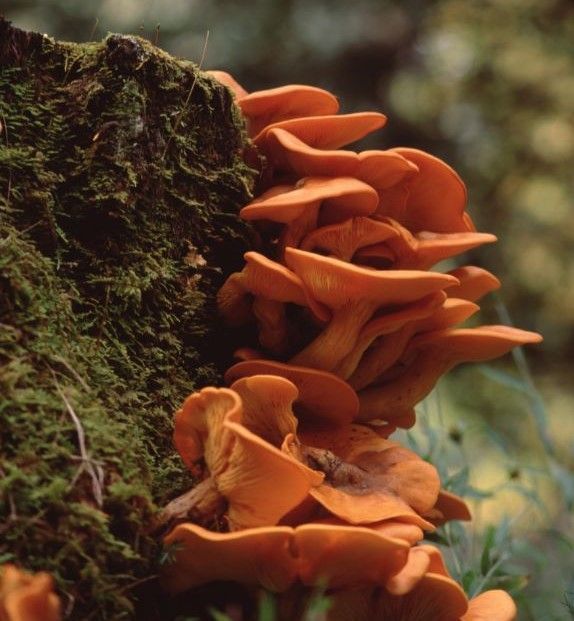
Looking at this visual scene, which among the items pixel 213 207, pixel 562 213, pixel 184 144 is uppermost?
pixel 184 144

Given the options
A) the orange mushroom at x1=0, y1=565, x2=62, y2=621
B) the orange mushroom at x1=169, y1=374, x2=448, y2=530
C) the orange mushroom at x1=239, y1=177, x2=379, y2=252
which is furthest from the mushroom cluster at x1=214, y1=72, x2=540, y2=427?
the orange mushroom at x1=0, y1=565, x2=62, y2=621

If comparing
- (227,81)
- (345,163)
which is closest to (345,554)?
(345,163)

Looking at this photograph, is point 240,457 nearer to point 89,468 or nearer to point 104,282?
point 89,468

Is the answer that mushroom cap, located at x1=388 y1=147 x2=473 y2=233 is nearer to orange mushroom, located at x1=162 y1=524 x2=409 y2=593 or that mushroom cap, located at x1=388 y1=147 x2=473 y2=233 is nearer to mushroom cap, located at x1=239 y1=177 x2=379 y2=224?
mushroom cap, located at x1=239 y1=177 x2=379 y2=224

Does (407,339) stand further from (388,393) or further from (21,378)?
(21,378)

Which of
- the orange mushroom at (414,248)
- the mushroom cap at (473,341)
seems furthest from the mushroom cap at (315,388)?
the orange mushroom at (414,248)

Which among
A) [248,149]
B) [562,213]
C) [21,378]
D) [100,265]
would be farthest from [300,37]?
[21,378]

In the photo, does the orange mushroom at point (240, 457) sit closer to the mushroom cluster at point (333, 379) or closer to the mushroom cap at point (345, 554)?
the mushroom cluster at point (333, 379)
